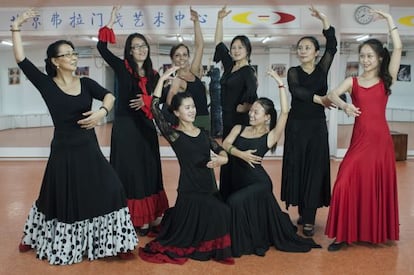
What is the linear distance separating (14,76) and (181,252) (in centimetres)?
686

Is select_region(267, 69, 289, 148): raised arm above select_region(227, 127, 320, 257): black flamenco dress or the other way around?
above

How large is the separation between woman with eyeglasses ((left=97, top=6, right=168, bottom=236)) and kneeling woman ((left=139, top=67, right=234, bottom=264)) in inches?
15.0

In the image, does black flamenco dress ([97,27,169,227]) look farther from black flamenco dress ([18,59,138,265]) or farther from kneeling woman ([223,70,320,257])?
kneeling woman ([223,70,320,257])

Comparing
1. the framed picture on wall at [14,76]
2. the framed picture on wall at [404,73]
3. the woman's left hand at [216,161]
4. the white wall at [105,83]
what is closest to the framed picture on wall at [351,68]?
the white wall at [105,83]

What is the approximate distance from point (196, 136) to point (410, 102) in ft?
20.1

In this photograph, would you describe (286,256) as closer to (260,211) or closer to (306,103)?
(260,211)

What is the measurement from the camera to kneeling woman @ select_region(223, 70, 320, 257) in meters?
3.11

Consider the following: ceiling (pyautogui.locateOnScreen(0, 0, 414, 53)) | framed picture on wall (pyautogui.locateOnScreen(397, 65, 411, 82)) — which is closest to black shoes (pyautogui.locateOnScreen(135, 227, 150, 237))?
ceiling (pyautogui.locateOnScreen(0, 0, 414, 53))

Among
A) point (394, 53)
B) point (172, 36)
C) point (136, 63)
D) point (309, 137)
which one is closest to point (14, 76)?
point (172, 36)

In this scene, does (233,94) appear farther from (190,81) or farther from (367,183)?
(367,183)

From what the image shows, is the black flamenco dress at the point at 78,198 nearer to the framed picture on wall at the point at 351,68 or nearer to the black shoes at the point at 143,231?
the black shoes at the point at 143,231

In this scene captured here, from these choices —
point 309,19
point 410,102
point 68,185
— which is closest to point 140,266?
point 68,185

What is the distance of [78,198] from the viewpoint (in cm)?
289

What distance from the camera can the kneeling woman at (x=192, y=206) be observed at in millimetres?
3002
